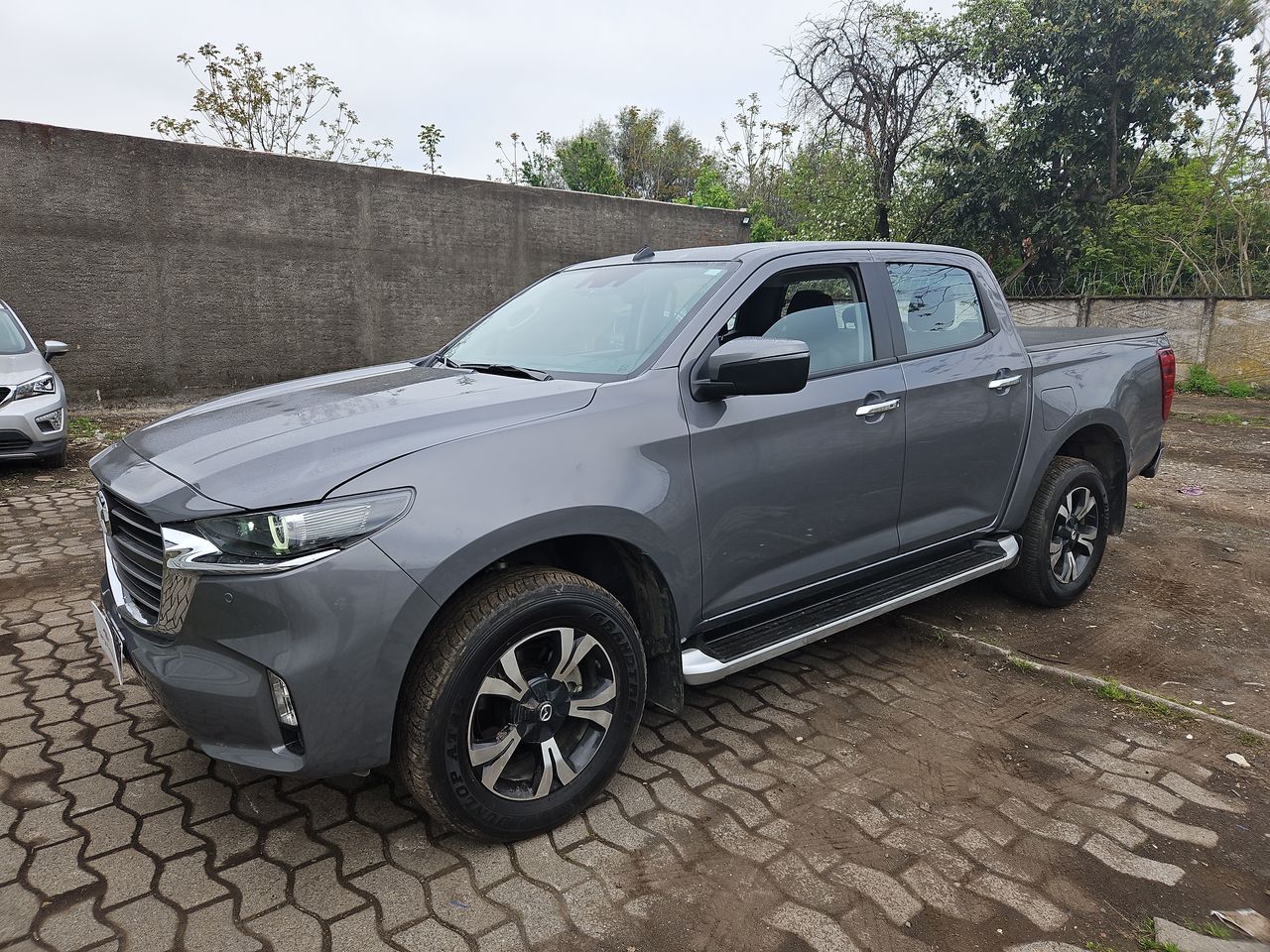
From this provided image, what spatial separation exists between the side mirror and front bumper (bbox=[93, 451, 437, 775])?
1.22 meters

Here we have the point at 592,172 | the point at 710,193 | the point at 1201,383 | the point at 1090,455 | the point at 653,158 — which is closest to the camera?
the point at 1090,455

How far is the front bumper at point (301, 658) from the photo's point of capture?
6.86 feet

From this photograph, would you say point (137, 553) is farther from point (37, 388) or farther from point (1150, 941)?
point (37, 388)

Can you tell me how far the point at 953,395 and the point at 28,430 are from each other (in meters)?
7.19

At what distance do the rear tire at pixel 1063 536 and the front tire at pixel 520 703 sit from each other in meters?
2.55

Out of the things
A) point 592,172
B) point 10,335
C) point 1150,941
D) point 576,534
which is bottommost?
point 1150,941

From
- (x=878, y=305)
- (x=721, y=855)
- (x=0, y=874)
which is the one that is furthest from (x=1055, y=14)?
(x=0, y=874)

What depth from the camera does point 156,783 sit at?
2.78 m

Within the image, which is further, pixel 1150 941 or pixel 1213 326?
pixel 1213 326

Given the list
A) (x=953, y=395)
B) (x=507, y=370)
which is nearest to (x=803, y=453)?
(x=953, y=395)

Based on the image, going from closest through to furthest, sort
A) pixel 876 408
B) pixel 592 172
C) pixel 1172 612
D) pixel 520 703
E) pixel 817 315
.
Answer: pixel 520 703 → pixel 876 408 → pixel 817 315 → pixel 1172 612 → pixel 592 172

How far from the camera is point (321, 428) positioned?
2.46 metres

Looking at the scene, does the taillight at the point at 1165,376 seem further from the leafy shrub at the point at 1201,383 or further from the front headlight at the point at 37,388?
the leafy shrub at the point at 1201,383

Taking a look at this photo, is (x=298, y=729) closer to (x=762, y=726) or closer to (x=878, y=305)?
(x=762, y=726)
